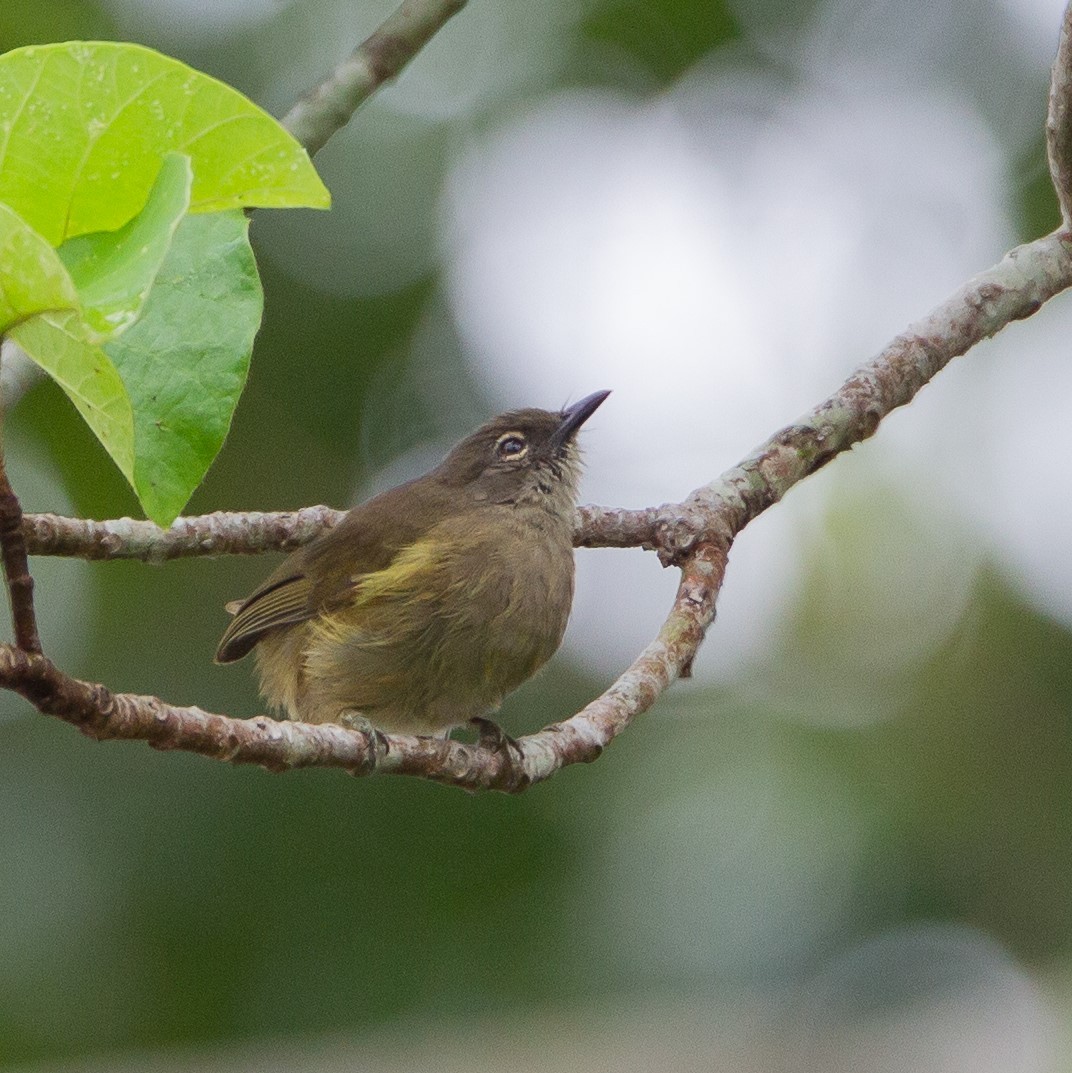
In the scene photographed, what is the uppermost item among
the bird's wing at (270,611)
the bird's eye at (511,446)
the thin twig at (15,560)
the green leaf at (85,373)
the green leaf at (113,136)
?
the green leaf at (113,136)

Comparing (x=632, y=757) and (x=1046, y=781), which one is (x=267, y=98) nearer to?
(x=632, y=757)

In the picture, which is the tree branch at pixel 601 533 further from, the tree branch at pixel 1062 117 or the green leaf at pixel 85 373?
the green leaf at pixel 85 373

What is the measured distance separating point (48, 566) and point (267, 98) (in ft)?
10.6

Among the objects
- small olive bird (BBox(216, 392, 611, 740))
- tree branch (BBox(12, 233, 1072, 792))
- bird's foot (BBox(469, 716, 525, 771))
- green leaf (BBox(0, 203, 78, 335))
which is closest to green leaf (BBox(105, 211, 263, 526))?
green leaf (BBox(0, 203, 78, 335))

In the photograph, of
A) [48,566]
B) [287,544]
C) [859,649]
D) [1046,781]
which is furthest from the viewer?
[859,649]

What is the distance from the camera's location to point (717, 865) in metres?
8.90

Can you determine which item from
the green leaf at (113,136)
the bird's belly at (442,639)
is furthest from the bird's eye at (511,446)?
the green leaf at (113,136)

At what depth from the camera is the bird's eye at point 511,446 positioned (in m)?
5.24

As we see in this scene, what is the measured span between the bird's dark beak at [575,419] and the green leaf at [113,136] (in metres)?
3.38

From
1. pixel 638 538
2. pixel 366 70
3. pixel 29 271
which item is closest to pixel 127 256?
pixel 29 271

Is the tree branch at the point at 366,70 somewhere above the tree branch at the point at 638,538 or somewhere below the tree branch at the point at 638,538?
above

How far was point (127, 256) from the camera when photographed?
1.68 m

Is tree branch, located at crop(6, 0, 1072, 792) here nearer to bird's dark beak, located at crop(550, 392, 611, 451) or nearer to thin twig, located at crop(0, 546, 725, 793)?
thin twig, located at crop(0, 546, 725, 793)

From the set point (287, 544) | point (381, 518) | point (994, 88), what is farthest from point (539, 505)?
point (994, 88)
